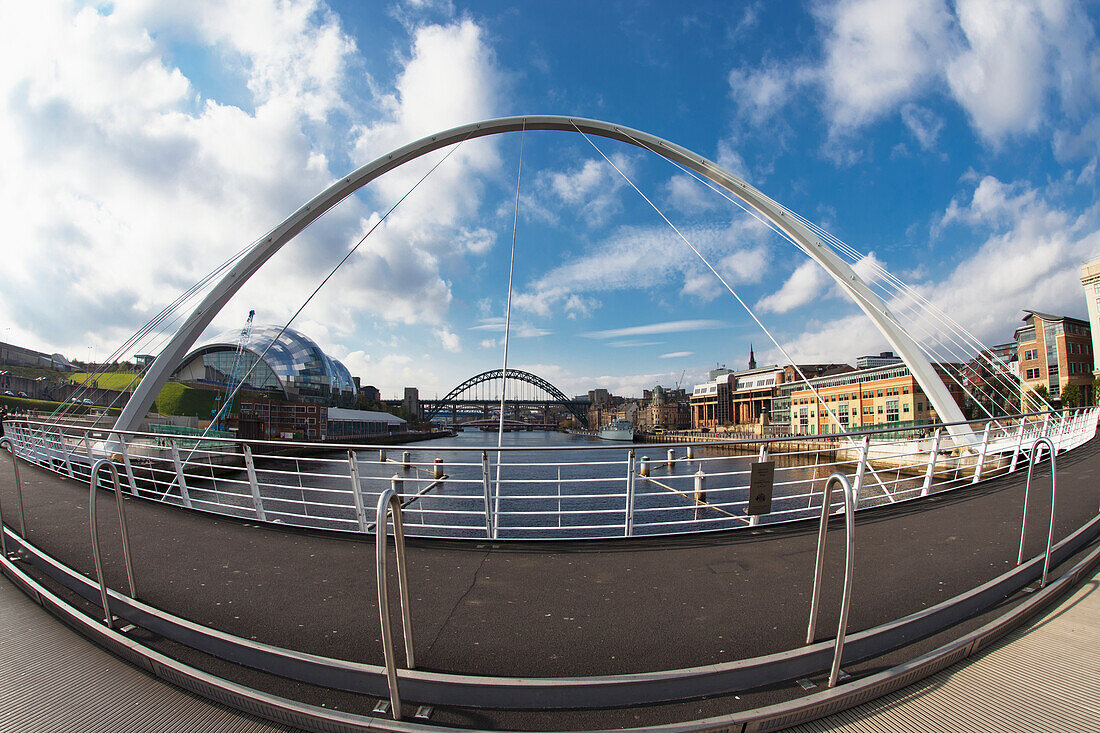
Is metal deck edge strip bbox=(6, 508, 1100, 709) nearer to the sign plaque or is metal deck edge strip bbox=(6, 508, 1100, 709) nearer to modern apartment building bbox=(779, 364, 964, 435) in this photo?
the sign plaque

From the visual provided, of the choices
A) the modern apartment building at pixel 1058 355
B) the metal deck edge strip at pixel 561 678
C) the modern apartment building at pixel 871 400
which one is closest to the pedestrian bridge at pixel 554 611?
the metal deck edge strip at pixel 561 678

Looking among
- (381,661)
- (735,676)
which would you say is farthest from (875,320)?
(381,661)

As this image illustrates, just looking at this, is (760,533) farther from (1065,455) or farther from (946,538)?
(1065,455)

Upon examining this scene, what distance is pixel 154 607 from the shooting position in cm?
299

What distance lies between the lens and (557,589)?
11.1 ft

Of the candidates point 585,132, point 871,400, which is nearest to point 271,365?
point 585,132

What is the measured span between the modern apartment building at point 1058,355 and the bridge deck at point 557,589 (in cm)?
5835

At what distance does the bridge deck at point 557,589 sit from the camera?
95.6 inches

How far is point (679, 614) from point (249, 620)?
2775mm

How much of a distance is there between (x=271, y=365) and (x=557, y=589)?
59.8 m

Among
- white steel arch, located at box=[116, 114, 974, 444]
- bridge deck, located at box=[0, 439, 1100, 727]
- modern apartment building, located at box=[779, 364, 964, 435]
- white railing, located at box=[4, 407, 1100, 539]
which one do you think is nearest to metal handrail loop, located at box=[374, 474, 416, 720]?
bridge deck, located at box=[0, 439, 1100, 727]

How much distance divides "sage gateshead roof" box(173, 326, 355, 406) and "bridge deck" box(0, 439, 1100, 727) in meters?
54.9

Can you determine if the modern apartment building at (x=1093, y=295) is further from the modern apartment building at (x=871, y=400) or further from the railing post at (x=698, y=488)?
the railing post at (x=698, y=488)

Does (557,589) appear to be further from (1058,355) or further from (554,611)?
(1058,355)
